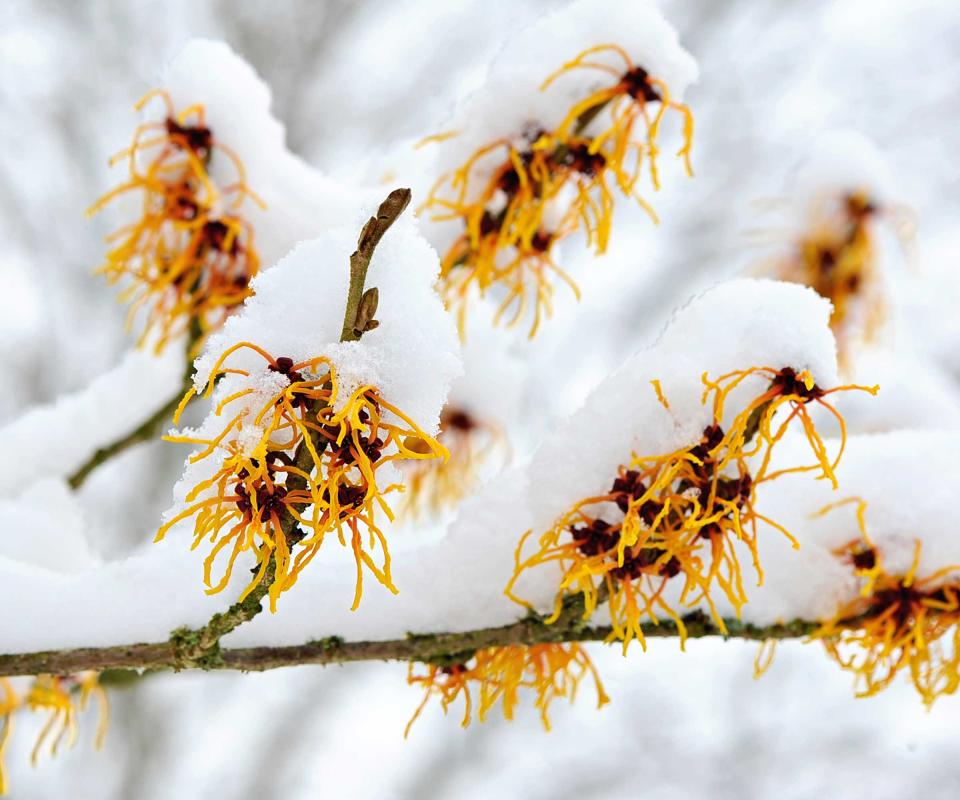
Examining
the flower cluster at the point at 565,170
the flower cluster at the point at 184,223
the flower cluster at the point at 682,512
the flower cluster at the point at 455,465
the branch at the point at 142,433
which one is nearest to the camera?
the flower cluster at the point at 682,512

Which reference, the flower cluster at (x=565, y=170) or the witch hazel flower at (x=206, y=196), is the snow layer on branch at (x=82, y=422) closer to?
the witch hazel flower at (x=206, y=196)

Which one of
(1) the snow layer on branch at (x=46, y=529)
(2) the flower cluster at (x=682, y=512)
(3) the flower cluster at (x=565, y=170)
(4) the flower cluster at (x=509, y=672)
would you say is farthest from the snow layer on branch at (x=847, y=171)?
(1) the snow layer on branch at (x=46, y=529)

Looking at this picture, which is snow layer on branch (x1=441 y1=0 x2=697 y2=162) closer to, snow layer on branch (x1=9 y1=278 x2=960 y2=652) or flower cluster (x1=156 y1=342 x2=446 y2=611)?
snow layer on branch (x1=9 y1=278 x2=960 y2=652)

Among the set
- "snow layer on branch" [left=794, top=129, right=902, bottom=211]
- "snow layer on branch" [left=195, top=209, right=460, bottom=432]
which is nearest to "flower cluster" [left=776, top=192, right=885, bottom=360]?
"snow layer on branch" [left=794, top=129, right=902, bottom=211]

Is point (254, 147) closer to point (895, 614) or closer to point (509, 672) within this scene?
point (509, 672)

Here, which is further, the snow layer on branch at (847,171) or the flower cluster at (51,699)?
the snow layer on branch at (847,171)
